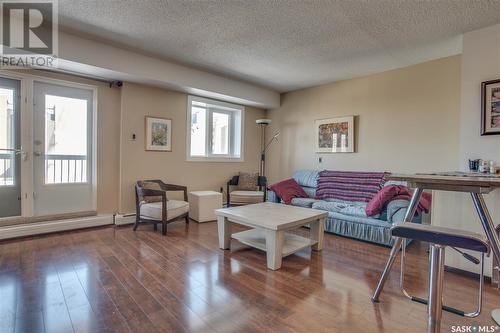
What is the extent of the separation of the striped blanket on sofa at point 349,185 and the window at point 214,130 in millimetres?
1992

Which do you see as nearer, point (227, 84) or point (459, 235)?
point (459, 235)

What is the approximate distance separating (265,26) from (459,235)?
2.55 m

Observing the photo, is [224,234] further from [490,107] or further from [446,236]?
[490,107]

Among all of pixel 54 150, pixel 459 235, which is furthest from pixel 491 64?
pixel 54 150

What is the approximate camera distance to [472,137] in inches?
104

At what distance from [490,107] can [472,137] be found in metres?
0.32

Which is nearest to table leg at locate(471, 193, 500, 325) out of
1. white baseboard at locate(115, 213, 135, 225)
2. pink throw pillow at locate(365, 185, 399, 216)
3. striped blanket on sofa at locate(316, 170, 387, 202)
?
pink throw pillow at locate(365, 185, 399, 216)

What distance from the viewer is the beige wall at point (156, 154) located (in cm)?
400

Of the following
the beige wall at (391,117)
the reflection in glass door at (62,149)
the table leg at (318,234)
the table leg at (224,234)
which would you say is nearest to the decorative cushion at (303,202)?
the table leg at (318,234)

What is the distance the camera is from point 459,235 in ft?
4.20

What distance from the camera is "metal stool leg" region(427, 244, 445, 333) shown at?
55.4 inches

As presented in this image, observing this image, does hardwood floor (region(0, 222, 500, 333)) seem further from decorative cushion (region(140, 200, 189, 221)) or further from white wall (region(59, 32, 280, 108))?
white wall (region(59, 32, 280, 108))

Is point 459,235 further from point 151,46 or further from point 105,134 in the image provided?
point 105,134

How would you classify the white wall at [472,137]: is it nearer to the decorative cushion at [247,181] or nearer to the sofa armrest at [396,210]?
the sofa armrest at [396,210]
